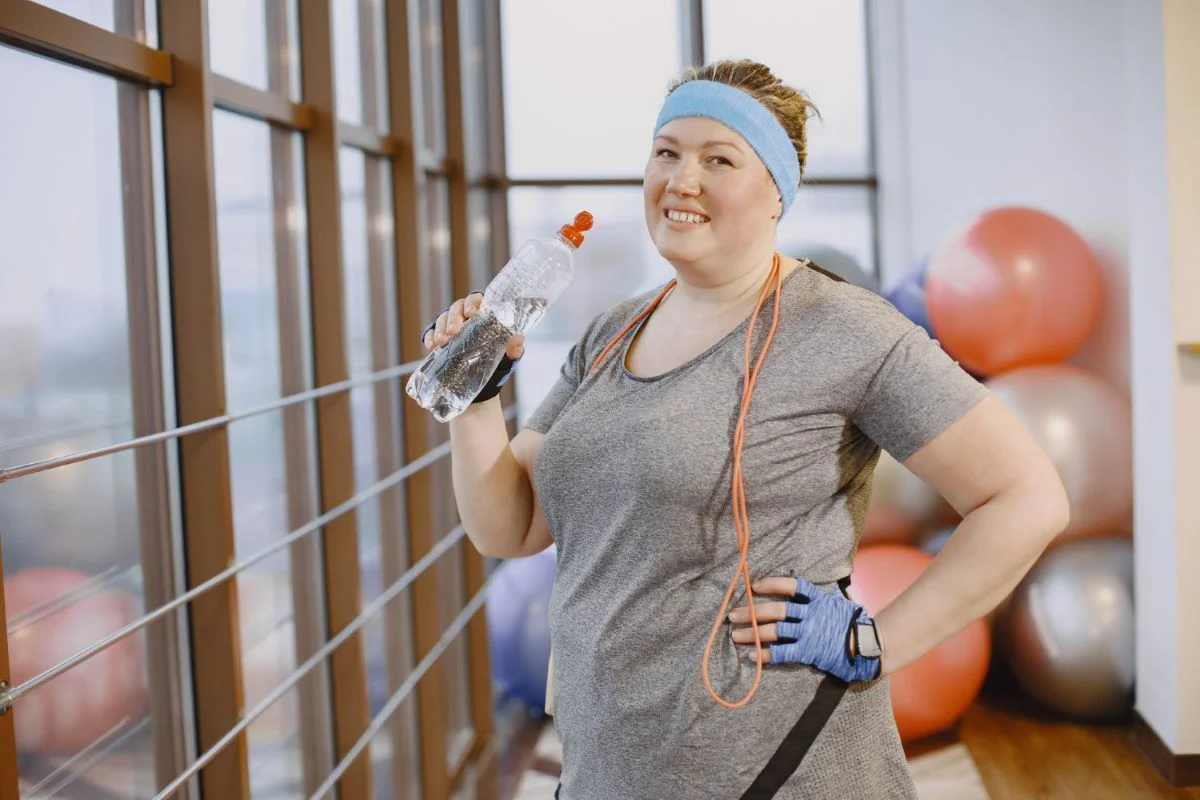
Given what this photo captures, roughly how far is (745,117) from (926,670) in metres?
2.27

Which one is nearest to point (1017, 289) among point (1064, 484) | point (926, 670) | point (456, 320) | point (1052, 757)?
point (1064, 484)

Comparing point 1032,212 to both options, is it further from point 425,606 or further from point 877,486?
point 425,606

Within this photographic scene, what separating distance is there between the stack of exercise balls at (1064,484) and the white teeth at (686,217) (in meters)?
2.09

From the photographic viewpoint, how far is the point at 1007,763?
10.6 feet

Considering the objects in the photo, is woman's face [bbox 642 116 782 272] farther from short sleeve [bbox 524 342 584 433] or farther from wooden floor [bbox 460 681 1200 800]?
wooden floor [bbox 460 681 1200 800]

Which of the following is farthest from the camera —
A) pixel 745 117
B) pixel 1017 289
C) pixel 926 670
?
pixel 1017 289

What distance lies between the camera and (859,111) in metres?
5.01

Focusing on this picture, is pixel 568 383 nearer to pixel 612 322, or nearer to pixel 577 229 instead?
pixel 612 322

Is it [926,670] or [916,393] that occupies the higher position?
[916,393]

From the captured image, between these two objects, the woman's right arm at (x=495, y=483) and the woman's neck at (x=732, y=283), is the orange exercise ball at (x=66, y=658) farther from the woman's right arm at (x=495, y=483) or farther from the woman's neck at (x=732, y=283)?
the woman's neck at (x=732, y=283)

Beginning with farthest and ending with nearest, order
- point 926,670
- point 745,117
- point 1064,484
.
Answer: point 1064,484, point 926,670, point 745,117

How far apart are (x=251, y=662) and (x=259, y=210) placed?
2.74 feet

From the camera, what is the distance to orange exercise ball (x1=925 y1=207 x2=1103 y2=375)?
3506 mm

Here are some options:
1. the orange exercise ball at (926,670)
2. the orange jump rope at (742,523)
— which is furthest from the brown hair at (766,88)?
the orange exercise ball at (926,670)
